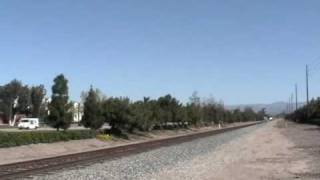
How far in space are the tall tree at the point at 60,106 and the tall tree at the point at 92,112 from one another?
4.99 m

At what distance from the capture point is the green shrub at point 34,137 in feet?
127

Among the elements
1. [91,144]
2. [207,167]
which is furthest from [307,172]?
[91,144]

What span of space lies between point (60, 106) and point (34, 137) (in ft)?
36.5

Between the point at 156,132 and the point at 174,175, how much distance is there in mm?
63480

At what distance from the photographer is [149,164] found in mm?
28531

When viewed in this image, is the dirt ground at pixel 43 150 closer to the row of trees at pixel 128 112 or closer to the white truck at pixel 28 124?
the row of trees at pixel 128 112

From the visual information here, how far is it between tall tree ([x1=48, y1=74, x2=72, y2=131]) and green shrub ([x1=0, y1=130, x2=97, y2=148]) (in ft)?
6.82

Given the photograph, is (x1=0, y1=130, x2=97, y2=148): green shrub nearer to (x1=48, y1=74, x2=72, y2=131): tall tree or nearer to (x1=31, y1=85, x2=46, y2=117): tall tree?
(x1=48, y1=74, x2=72, y2=131): tall tree

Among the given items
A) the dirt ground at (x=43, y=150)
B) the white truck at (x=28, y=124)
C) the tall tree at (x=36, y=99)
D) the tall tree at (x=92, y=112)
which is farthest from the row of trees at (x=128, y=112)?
the tall tree at (x=36, y=99)

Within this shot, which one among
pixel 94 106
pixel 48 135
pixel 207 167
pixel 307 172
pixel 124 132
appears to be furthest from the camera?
pixel 124 132

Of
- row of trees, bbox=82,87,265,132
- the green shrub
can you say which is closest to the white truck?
row of trees, bbox=82,87,265,132

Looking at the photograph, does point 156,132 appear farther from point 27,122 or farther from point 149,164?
point 149,164

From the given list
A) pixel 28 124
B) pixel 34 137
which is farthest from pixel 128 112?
pixel 28 124

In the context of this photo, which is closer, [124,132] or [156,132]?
[124,132]
